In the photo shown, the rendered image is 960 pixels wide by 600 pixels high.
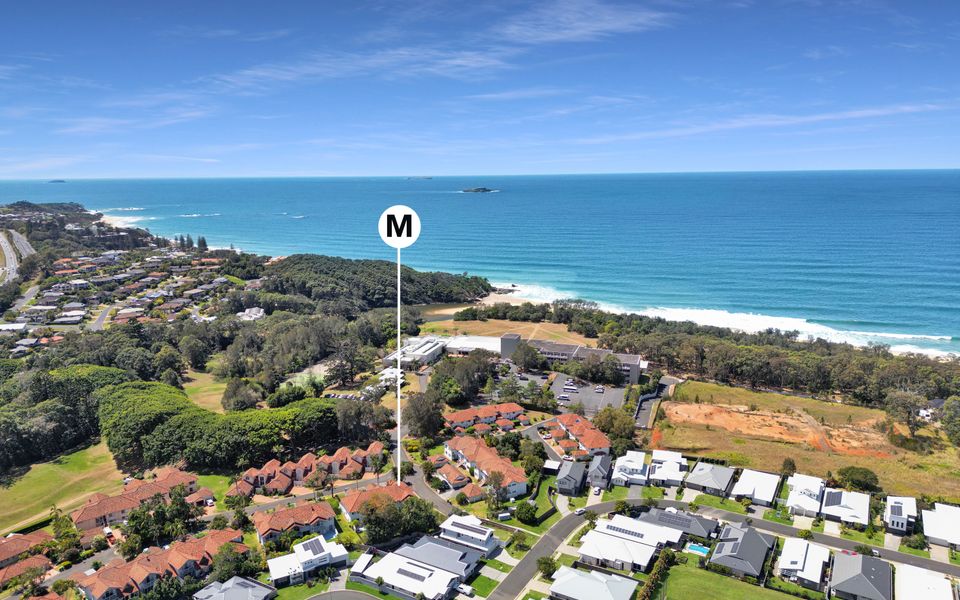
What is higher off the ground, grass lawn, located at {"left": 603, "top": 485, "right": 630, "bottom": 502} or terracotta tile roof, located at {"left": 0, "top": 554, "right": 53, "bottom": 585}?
grass lawn, located at {"left": 603, "top": 485, "right": 630, "bottom": 502}

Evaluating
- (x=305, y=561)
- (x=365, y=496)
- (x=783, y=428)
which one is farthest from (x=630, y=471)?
(x=305, y=561)

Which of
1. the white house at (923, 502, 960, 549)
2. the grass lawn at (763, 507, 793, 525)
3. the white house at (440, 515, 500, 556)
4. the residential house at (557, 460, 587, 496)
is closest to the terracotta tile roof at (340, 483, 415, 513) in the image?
the white house at (440, 515, 500, 556)

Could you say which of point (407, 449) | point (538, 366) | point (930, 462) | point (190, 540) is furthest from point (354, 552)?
point (930, 462)

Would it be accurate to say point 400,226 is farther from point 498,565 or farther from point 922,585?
point 922,585

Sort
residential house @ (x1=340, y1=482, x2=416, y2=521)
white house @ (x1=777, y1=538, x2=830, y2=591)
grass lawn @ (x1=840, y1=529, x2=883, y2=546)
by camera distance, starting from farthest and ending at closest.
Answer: residential house @ (x1=340, y1=482, x2=416, y2=521) → grass lawn @ (x1=840, y1=529, x2=883, y2=546) → white house @ (x1=777, y1=538, x2=830, y2=591)

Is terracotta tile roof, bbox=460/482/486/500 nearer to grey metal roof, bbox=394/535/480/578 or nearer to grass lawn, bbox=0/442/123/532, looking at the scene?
grey metal roof, bbox=394/535/480/578

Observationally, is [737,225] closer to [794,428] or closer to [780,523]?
[794,428]
